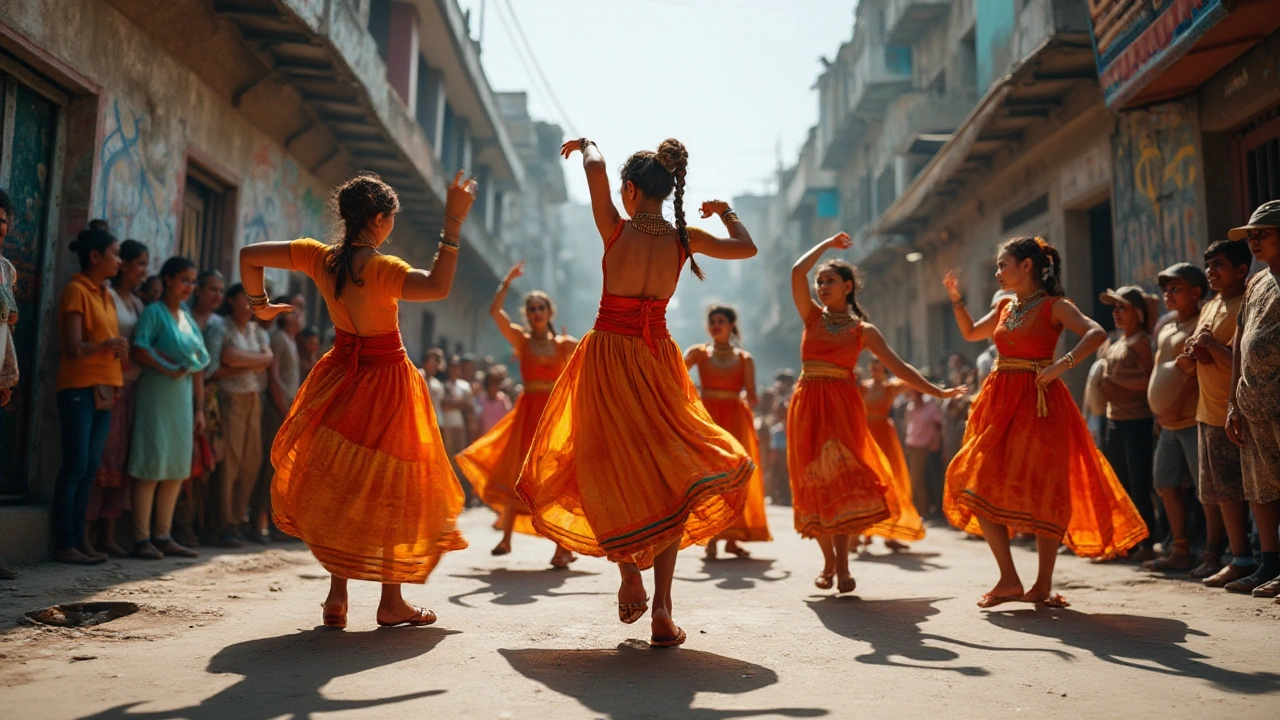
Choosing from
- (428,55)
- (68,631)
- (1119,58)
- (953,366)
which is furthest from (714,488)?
(428,55)

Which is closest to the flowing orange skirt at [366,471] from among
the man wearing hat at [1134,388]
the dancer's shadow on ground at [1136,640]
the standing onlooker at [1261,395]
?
the dancer's shadow on ground at [1136,640]

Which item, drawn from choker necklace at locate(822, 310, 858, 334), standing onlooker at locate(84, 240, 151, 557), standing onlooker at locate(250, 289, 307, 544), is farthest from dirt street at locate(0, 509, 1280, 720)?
standing onlooker at locate(250, 289, 307, 544)

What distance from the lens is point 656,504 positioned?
4.24 meters

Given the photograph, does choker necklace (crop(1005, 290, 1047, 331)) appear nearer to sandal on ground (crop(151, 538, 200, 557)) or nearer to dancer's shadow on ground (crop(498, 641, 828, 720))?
dancer's shadow on ground (crop(498, 641, 828, 720))

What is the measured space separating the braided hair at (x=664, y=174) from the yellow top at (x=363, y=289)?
1.09 m

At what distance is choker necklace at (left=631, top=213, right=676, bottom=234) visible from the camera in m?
4.57

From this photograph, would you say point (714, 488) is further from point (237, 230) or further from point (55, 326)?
point (237, 230)

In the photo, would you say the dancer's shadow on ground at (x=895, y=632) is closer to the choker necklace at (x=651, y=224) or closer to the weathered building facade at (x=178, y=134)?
the choker necklace at (x=651, y=224)

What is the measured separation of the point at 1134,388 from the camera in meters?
7.88

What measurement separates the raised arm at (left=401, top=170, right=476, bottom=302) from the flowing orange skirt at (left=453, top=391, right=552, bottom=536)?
3.79m

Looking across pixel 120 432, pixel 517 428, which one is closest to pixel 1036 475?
pixel 517 428

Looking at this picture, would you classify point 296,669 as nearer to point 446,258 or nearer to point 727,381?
point 446,258

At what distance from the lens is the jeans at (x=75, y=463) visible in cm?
671

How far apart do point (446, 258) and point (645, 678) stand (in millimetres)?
1862
